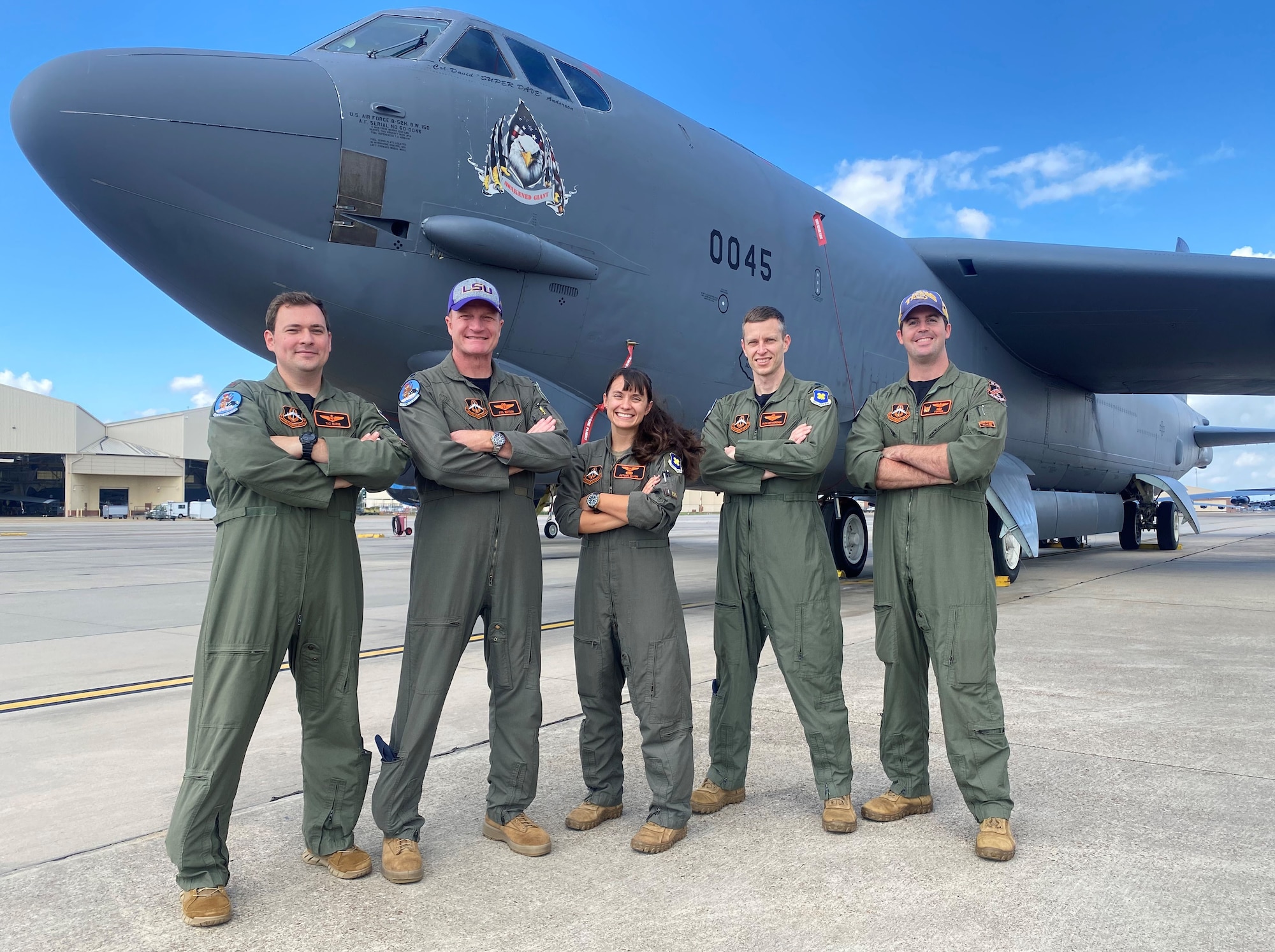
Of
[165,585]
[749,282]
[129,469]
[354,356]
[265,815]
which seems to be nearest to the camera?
[265,815]

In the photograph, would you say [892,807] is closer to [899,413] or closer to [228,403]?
[899,413]

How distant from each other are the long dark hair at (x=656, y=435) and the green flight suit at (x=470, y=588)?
33cm

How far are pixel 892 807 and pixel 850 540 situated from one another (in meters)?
9.89

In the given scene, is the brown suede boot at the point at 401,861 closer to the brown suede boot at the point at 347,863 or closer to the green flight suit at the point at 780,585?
the brown suede boot at the point at 347,863

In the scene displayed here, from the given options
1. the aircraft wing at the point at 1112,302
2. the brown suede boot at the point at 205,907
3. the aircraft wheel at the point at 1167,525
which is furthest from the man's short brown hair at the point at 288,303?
the aircraft wheel at the point at 1167,525

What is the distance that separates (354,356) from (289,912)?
3.93 m

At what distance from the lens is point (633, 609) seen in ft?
11.0

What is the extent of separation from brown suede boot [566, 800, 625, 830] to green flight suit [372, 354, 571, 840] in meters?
0.19

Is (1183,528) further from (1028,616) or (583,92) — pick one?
(583,92)

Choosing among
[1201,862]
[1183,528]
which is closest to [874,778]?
[1201,862]

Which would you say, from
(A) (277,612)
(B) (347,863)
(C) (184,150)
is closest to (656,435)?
(A) (277,612)

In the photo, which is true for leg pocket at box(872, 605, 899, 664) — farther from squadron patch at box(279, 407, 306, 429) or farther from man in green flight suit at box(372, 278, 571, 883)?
squadron patch at box(279, 407, 306, 429)

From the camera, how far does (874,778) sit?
3846 millimetres

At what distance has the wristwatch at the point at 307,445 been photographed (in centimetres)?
291
